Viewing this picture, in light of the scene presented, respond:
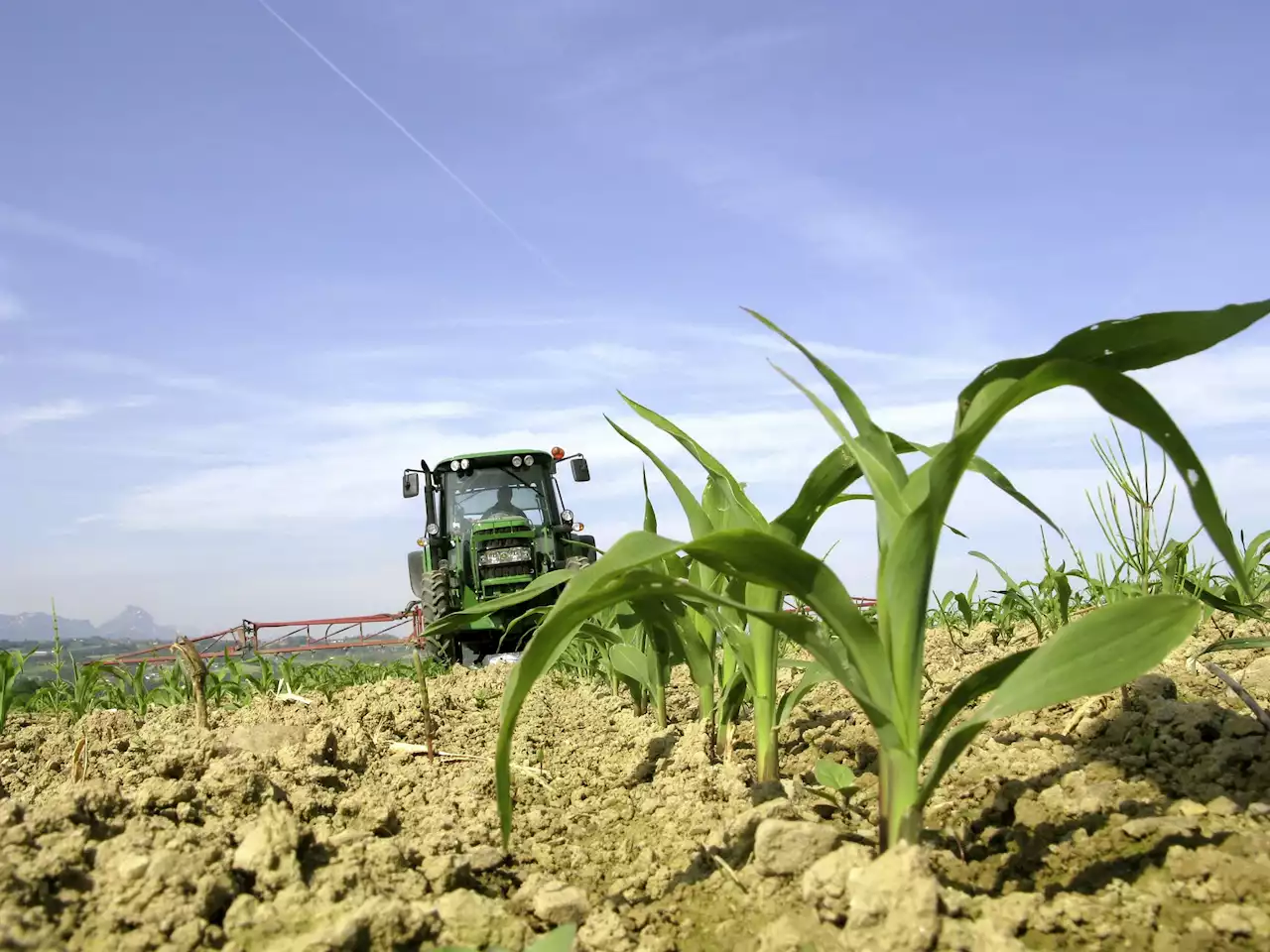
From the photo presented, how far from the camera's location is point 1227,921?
129cm

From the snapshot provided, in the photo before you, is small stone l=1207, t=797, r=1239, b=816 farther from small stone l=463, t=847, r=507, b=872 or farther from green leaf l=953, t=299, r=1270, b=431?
small stone l=463, t=847, r=507, b=872

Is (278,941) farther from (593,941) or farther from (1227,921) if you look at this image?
(1227,921)

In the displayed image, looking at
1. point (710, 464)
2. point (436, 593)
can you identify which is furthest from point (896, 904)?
point (436, 593)

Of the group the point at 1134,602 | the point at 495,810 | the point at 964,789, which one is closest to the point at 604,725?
the point at 495,810

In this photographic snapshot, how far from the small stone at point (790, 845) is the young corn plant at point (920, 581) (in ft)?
0.35

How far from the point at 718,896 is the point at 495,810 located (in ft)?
2.45

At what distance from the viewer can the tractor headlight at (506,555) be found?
394 inches

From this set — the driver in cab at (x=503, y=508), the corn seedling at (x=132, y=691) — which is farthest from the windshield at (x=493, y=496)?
the corn seedling at (x=132, y=691)

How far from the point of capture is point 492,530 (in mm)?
10102

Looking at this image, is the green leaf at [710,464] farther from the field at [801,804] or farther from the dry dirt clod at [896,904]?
the dry dirt clod at [896,904]

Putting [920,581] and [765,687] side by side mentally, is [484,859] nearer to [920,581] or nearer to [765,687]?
[765,687]

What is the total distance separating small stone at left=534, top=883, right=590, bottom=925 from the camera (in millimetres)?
1581

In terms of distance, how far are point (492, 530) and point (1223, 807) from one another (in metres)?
8.82

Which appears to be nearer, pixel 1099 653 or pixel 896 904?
pixel 896 904
